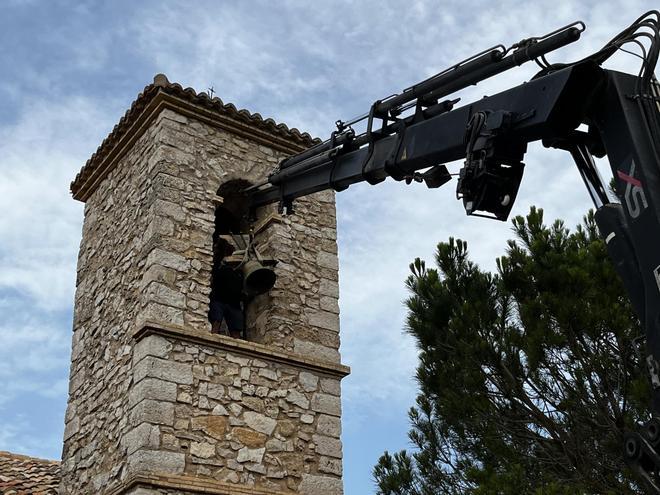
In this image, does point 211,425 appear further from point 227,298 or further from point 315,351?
point 227,298

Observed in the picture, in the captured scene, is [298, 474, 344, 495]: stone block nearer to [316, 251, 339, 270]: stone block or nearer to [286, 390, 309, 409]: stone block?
[286, 390, 309, 409]: stone block

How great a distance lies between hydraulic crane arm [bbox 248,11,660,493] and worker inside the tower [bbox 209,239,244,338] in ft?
8.47

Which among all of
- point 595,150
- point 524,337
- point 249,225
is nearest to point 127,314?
point 249,225

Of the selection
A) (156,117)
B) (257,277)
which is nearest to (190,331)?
(257,277)

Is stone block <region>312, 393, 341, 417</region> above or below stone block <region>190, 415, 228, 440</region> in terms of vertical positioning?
above

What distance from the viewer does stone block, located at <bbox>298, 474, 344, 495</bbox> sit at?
24.2 ft

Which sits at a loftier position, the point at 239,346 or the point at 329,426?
the point at 239,346

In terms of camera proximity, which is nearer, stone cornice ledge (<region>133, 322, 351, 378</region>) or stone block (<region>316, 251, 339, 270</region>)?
stone cornice ledge (<region>133, 322, 351, 378</region>)

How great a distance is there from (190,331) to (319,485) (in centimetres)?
171

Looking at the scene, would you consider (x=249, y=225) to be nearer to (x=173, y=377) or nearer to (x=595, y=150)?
(x=173, y=377)

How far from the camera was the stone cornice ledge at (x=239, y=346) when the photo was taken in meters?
7.23

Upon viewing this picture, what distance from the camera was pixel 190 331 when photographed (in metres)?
7.33

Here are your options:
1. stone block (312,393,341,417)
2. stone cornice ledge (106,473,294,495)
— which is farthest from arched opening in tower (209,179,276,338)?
stone cornice ledge (106,473,294,495)

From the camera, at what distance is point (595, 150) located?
4.62 metres
